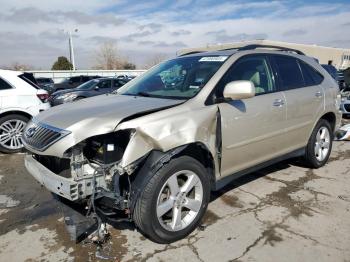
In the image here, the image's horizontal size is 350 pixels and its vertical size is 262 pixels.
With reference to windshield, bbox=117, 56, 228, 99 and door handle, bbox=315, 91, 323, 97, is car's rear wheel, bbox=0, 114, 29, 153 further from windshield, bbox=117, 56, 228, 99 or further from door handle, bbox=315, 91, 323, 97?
door handle, bbox=315, 91, 323, 97

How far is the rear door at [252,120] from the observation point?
3.56 m

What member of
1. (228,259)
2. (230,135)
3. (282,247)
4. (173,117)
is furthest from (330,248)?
(173,117)

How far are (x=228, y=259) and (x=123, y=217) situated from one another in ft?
3.29

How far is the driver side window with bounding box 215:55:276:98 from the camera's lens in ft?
12.3

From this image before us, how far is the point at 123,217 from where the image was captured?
3.11m

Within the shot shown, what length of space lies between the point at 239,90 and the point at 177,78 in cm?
91

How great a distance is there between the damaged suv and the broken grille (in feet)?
0.04

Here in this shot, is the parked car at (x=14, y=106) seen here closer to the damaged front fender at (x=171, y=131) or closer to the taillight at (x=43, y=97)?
the taillight at (x=43, y=97)

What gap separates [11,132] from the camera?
21.6 feet

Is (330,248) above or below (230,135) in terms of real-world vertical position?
below

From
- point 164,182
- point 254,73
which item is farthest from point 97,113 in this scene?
point 254,73

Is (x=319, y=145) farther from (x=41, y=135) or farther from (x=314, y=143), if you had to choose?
(x=41, y=135)

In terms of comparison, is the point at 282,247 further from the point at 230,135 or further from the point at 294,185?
the point at 294,185

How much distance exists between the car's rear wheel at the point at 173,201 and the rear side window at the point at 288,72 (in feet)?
6.24
